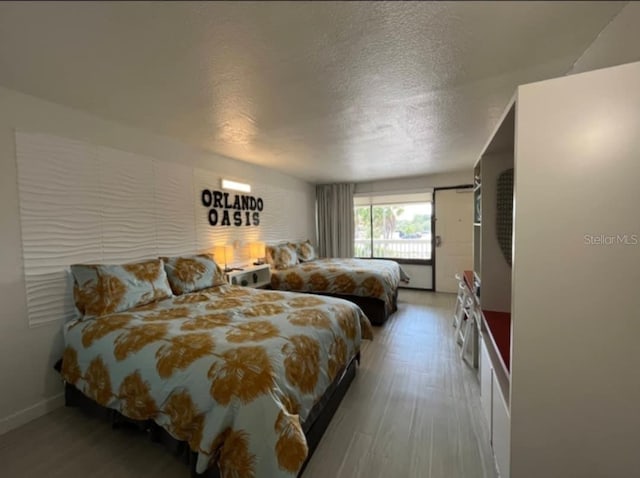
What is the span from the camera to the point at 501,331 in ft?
5.43

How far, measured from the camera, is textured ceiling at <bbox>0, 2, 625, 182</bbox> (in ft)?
4.03

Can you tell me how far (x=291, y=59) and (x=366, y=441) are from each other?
2.42m

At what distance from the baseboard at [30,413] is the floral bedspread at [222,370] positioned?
1.10 feet

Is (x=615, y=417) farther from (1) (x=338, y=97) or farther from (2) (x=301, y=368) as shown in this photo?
(1) (x=338, y=97)

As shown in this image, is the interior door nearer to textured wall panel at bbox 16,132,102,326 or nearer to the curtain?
the curtain

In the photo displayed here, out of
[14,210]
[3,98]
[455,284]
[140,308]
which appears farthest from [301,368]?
[455,284]

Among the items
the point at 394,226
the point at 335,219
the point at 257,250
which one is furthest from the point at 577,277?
the point at 335,219

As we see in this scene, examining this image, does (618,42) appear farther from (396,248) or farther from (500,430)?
(396,248)

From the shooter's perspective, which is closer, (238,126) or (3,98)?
(3,98)

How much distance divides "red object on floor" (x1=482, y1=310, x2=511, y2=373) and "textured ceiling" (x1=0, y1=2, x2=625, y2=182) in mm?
1643

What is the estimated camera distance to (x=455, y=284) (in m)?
5.47

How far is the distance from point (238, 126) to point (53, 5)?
148cm
